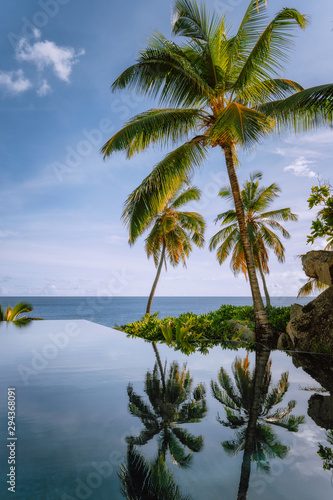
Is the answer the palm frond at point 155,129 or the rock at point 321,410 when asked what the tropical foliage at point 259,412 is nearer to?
the rock at point 321,410

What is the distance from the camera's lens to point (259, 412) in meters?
2.60

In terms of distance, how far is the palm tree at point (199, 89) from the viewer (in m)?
7.62

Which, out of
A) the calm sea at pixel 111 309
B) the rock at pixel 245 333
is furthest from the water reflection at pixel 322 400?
the calm sea at pixel 111 309

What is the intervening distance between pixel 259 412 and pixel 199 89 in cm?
786

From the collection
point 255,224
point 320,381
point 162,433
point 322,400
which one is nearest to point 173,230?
point 255,224

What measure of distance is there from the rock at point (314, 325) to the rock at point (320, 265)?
33 centimetres

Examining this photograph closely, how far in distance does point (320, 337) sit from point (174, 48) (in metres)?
8.17

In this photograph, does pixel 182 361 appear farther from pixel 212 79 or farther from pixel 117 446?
pixel 212 79

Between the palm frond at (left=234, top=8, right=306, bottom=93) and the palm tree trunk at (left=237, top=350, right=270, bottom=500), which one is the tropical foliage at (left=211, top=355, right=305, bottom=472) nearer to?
the palm tree trunk at (left=237, top=350, right=270, bottom=500)

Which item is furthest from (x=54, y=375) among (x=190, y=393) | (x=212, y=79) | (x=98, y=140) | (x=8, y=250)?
(x=8, y=250)

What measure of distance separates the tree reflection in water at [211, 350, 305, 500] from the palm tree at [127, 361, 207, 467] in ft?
0.74

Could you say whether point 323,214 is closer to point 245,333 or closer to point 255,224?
point 245,333

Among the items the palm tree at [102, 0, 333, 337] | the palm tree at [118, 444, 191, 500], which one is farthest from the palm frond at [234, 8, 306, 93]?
the palm tree at [118, 444, 191, 500]

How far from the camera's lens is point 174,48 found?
802cm
